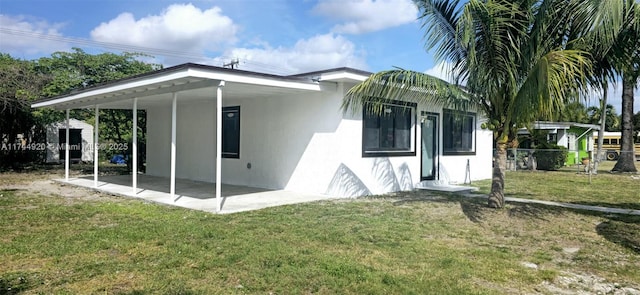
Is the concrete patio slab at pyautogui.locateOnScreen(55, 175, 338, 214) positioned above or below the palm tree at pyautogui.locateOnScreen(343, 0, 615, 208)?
below

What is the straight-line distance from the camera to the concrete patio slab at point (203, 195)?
27.1 feet

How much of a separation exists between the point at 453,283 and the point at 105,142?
24.2 meters

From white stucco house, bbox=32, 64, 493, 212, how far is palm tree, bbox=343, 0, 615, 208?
1.58 metres

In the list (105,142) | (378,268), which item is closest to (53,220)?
(378,268)

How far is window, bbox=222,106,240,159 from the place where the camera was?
1176 centimetres

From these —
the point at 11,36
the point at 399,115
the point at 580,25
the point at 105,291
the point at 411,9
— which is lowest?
the point at 105,291

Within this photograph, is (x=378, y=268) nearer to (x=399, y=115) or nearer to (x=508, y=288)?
(x=508, y=288)

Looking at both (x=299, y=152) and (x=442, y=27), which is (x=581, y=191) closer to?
(x=442, y=27)

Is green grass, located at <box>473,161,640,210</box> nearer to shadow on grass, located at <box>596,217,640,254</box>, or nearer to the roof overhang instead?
shadow on grass, located at <box>596,217,640,254</box>

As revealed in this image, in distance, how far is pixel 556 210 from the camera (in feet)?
26.7

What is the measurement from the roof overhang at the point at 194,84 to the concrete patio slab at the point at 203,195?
87.1 inches

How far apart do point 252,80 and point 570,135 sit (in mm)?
24492

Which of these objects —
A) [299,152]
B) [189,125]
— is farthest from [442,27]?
[189,125]

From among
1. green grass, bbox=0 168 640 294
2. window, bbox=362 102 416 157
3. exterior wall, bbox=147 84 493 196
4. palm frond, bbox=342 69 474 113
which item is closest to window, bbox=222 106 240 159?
exterior wall, bbox=147 84 493 196
